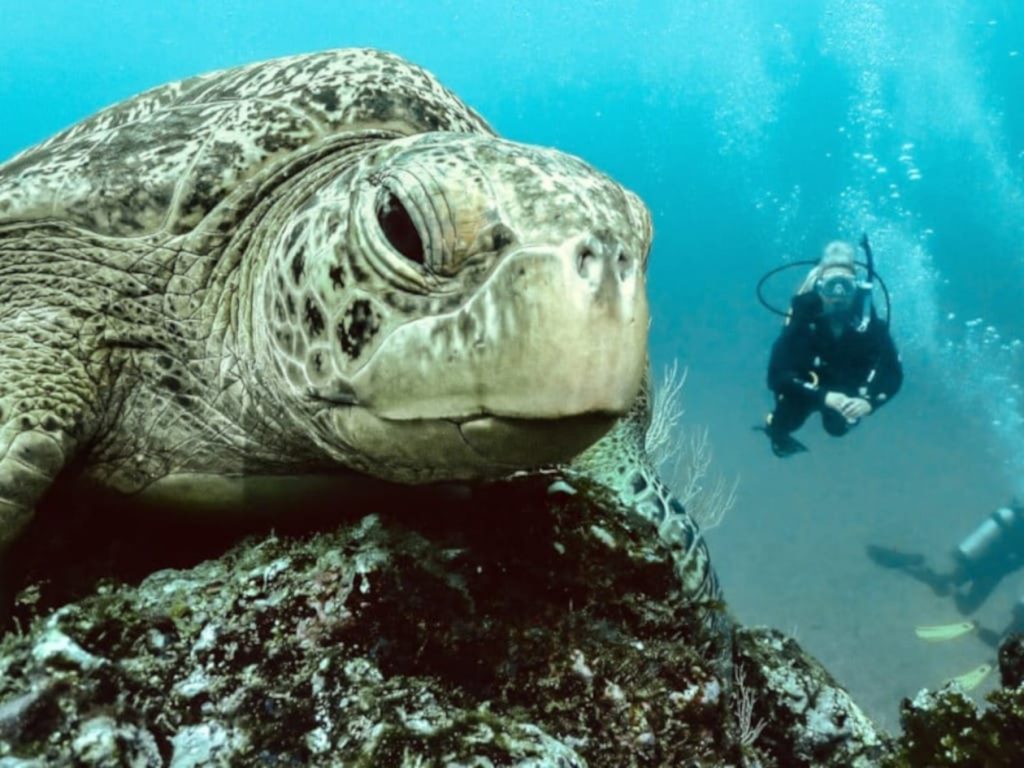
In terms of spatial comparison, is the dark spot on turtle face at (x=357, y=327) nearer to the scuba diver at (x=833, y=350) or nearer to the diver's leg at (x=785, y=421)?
the scuba diver at (x=833, y=350)

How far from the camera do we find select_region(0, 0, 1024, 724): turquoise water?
23250mm

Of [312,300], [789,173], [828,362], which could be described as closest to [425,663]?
[312,300]

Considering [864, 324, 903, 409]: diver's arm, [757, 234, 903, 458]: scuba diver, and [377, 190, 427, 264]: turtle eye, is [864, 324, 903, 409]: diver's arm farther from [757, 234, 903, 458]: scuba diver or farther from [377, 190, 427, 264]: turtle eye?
[377, 190, 427, 264]: turtle eye

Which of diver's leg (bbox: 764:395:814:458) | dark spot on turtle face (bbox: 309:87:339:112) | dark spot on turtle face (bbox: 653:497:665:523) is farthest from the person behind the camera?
diver's leg (bbox: 764:395:814:458)

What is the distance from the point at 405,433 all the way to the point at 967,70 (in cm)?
7652

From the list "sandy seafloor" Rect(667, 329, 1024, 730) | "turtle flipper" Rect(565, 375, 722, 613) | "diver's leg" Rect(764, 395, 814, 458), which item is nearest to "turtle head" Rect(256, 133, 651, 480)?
"turtle flipper" Rect(565, 375, 722, 613)

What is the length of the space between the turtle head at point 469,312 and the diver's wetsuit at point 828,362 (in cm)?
708

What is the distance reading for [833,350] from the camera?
820 centimetres

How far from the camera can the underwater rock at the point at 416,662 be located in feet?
3.79

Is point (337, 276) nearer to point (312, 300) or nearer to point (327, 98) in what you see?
point (312, 300)

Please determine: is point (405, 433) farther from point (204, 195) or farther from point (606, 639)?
point (204, 195)

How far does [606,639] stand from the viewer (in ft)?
5.37

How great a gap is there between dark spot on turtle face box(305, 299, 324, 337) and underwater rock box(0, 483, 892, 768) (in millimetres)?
425

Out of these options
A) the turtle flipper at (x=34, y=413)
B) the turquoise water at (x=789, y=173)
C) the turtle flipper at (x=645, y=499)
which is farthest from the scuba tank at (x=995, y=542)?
the turtle flipper at (x=34, y=413)
